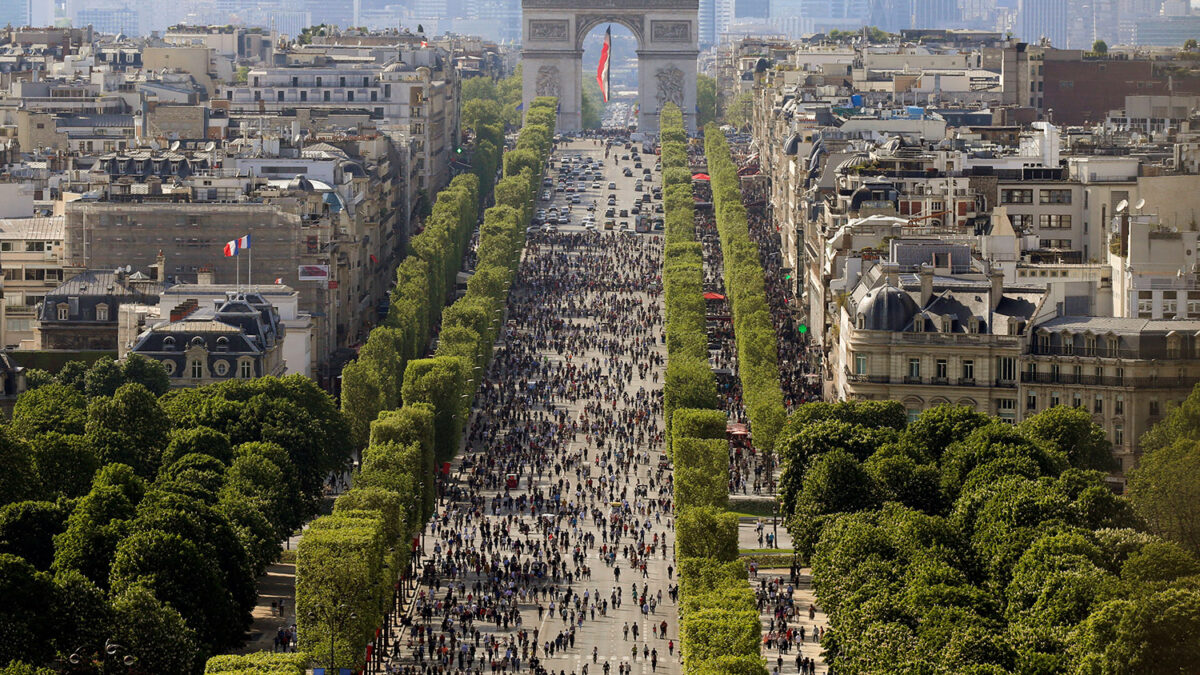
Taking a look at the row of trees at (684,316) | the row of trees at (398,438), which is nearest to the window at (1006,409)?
the row of trees at (684,316)

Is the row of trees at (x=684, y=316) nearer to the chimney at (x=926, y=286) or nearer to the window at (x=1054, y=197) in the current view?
the chimney at (x=926, y=286)

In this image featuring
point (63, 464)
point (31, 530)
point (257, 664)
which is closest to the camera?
point (257, 664)

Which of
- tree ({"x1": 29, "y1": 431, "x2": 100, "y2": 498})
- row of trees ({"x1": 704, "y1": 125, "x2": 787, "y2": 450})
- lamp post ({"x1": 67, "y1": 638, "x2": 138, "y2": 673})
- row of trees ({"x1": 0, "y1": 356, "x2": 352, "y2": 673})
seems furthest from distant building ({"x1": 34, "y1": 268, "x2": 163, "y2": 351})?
A: lamp post ({"x1": 67, "y1": 638, "x2": 138, "y2": 673})

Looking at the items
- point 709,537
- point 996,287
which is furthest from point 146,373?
point 996,287

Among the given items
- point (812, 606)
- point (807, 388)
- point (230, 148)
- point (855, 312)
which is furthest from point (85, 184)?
point (812, 606)

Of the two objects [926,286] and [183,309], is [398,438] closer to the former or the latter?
[183,309]

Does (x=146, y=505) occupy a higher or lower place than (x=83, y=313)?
lower
